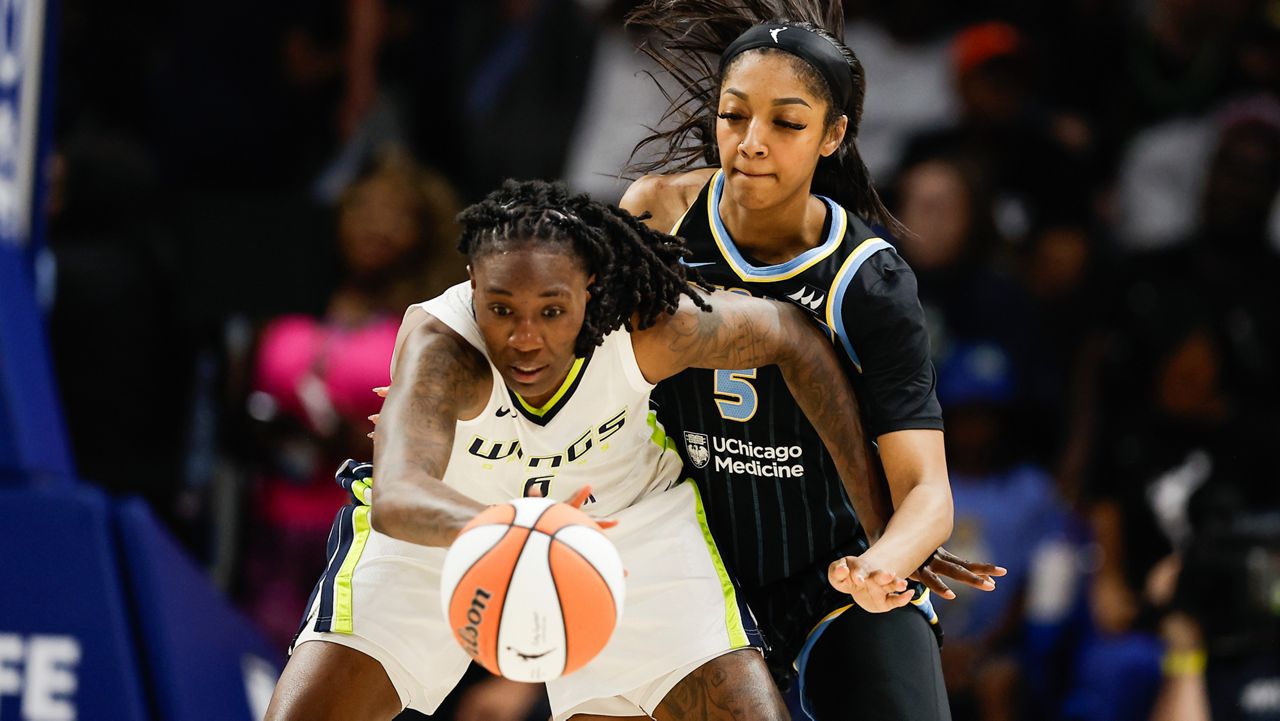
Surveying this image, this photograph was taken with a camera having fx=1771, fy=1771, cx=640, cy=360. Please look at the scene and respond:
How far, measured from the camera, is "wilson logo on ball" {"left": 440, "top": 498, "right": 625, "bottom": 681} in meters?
3.44

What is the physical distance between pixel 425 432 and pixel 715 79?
158 centimetres

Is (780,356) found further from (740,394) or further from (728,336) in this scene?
(740,394)

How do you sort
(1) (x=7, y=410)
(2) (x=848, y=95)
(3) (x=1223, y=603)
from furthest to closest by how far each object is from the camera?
1. (3) (x=1223, y=603)
2. (1) (x=7, y=410)
3. (2) (x=848, y=95)

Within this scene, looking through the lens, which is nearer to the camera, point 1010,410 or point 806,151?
point 806,151

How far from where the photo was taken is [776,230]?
4.43 meters

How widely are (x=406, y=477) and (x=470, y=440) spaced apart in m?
0.56

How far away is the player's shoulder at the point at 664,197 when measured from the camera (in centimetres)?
459

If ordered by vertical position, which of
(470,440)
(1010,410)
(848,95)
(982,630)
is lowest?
(982,630)

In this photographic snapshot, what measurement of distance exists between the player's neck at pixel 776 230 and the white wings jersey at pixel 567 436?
49 cm

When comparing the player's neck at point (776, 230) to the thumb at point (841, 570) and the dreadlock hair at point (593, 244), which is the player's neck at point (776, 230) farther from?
the thumb at point (841, 570)

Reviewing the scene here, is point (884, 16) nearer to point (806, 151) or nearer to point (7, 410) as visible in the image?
point (806, 151)

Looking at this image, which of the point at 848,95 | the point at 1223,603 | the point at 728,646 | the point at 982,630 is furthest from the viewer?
the point at 982,630

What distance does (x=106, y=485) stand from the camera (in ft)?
24.4

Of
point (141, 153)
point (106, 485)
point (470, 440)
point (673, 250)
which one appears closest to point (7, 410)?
point (470, 440)
